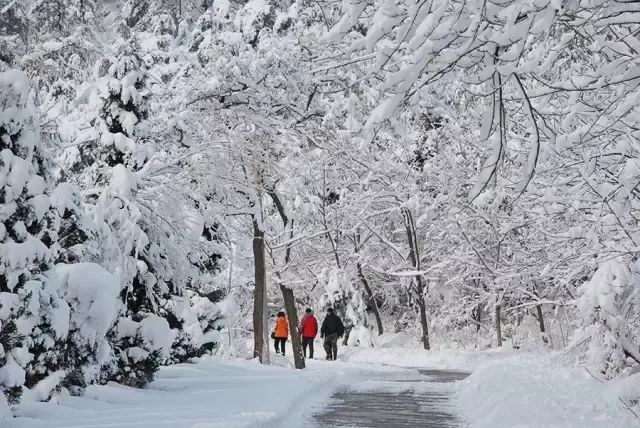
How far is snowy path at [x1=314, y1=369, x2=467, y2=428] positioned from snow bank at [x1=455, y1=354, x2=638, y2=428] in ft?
1.27

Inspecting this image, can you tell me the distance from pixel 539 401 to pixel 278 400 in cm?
368

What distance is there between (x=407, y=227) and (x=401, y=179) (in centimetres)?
215

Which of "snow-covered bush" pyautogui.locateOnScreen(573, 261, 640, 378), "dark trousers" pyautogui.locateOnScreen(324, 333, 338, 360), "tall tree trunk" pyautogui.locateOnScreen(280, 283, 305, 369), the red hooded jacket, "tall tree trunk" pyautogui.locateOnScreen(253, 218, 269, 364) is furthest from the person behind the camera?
"dark trousers" pyautogui.locateOnScreen(324, 333, 338, 360)

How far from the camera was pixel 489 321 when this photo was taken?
1467 inches

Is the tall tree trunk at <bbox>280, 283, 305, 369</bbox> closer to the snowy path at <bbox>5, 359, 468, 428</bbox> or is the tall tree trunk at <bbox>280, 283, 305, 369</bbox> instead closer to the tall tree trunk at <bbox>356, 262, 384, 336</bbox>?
the snowy path at <bbox>5, 359, 468, 428</bbox>

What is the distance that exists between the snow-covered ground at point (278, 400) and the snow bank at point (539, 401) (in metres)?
0.01

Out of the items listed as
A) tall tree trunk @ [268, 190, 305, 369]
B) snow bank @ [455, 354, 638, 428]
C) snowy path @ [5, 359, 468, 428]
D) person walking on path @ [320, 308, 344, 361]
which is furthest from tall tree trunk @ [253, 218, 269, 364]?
snow bank @ [455, 354, 638, 428]

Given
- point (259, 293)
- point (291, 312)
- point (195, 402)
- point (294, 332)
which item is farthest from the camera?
point (291, 312)

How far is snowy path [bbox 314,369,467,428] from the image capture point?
443 inches

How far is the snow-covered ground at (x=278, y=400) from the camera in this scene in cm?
908

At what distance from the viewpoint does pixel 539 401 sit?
38.0 ft

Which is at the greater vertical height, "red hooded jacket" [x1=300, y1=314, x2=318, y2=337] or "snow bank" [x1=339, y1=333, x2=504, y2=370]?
"red hooded jacket" [x1=300, y1=314, x2=318, y2=337]

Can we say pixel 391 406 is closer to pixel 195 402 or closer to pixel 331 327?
pixel 195 402

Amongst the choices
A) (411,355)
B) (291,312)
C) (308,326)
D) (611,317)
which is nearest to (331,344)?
(308,326)
